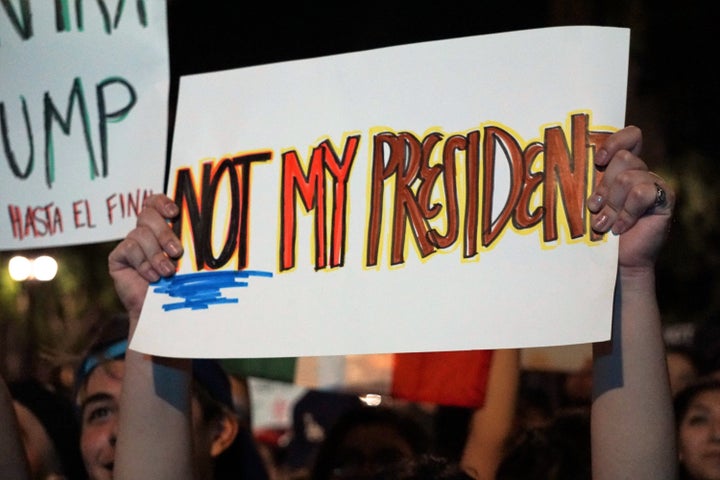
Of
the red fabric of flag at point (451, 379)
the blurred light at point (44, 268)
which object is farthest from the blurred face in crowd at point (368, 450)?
the blurred light at point (44, 268)

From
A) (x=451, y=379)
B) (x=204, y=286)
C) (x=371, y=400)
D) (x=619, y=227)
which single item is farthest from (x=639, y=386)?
(x=371, y=400)

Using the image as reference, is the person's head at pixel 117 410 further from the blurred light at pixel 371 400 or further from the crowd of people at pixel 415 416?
the blurred light at pixel 371 400

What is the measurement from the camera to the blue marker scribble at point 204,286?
102cm

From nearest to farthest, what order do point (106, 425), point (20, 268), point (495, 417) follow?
point (106, 425) < point (495, 417) < point (20, 268)

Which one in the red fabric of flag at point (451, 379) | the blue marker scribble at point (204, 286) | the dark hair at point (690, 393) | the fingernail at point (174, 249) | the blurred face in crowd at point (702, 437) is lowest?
the blurred face in crowd at point (702, 437)

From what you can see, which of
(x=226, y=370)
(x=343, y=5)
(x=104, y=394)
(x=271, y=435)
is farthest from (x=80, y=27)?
(x=271, y=435)

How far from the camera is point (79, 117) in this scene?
1.35m

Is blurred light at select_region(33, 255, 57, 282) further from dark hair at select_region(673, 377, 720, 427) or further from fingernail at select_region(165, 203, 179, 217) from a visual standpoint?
dark hair at select_region(673, 377, 720, 427)

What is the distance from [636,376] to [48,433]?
118 centimetres

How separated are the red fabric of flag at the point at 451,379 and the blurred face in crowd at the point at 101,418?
469 mm

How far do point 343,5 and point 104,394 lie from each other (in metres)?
1.17

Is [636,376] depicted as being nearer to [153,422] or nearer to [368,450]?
[153,422]

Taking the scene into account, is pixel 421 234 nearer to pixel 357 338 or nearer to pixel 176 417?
pixel 357 338

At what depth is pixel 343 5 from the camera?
7.71 feet
